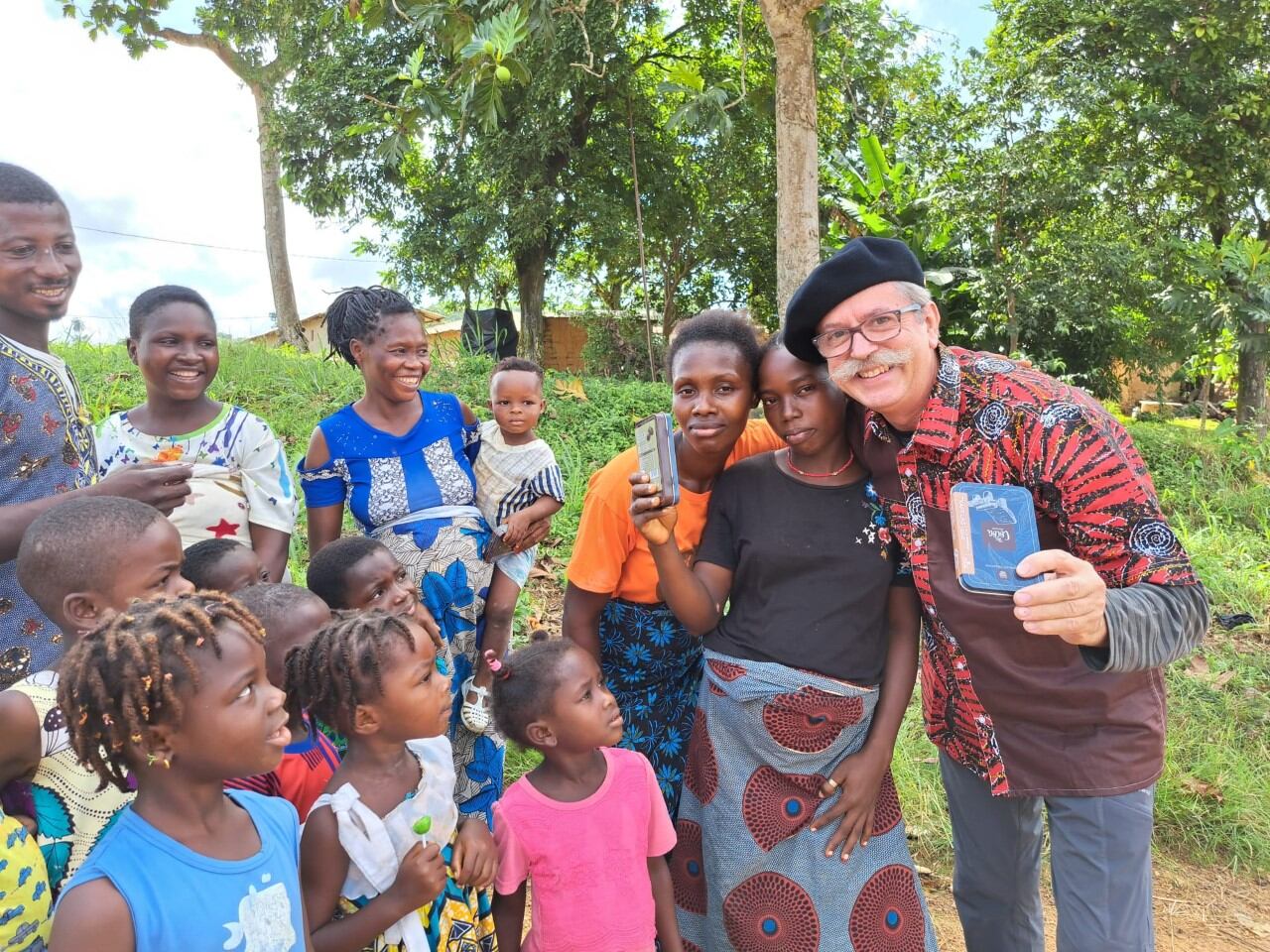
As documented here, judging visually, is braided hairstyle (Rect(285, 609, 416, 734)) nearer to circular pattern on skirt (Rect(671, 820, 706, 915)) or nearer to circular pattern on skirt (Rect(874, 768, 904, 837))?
circular pattern on skirt (Rect(671, 820, 706, 915))

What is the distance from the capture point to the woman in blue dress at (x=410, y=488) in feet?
9.30

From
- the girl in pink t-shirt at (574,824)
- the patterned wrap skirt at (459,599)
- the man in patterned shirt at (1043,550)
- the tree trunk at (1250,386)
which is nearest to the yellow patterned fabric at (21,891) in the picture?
the girl in pink t-shirt at (574,824)

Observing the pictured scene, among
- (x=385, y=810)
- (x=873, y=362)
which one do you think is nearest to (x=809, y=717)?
(x=873, y=362)

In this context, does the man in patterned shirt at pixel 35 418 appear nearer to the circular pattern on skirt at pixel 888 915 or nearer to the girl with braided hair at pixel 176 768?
the girl with braided hair at pixel 176 768

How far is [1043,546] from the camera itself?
2086mm

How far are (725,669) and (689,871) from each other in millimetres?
605

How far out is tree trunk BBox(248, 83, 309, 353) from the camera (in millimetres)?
13297

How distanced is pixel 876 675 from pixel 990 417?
0.75 m

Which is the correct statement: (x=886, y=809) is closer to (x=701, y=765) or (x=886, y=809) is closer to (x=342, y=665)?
(x=701, y=765)

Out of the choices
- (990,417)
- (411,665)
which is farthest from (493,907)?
(990,417)

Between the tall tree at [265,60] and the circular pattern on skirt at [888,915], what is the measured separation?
11.0 m

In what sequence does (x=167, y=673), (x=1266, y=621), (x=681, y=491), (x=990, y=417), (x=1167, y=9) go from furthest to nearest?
1. (x=1167, y=9)
2. (x=1266, y=621)
3. (x=681, y=491)
4. (x=990, y=417)
5. (x=167, y=673)

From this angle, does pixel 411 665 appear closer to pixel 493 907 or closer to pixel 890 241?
pixel 493 907

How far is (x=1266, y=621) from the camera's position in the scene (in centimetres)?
591
